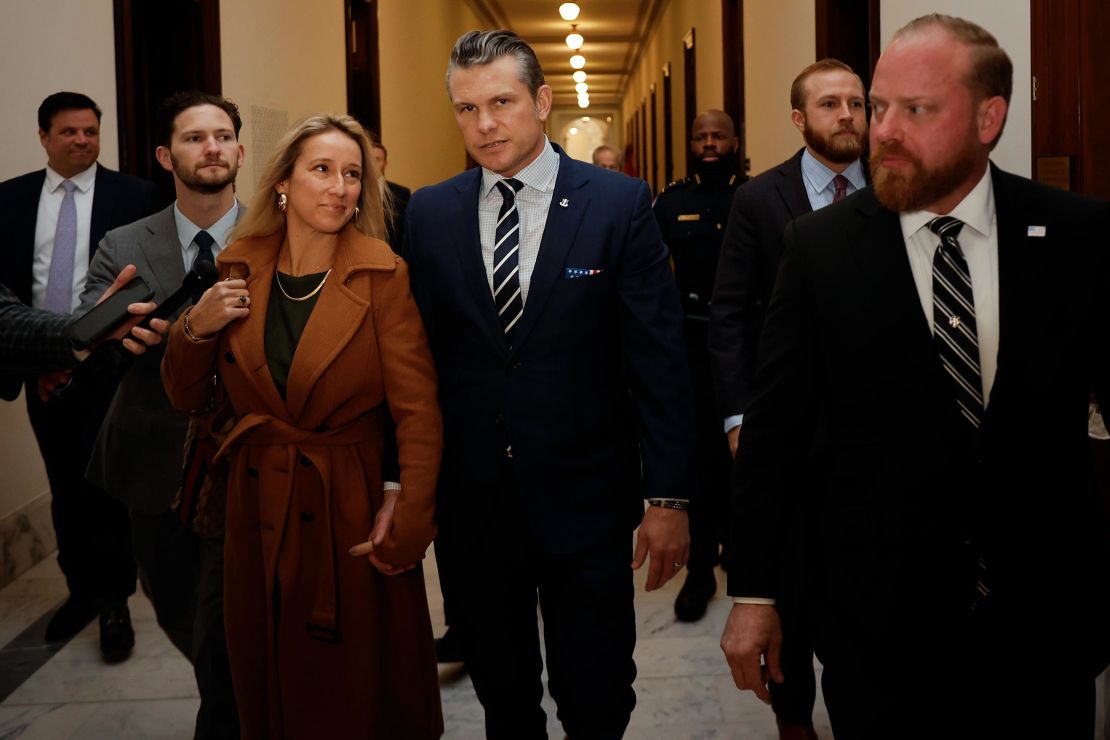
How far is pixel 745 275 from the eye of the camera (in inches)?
126

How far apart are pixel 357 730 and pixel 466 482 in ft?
1.86

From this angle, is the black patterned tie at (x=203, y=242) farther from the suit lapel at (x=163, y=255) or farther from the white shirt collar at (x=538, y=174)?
the white shirt collar at (x=538, y=174)

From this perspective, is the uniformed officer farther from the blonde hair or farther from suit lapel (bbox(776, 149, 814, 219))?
the blonde hair

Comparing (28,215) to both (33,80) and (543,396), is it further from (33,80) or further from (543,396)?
(543,396)

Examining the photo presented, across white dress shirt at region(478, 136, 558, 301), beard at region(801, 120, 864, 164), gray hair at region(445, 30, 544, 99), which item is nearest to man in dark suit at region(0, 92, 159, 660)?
white dress shirt at region(478, 136, 558, 301)

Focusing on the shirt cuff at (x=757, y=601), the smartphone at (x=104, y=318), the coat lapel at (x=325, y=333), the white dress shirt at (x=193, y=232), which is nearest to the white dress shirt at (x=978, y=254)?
the shirt cuff at (x=757, y=601)

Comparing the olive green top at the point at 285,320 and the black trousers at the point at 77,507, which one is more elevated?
the olive green top at the point at 285,320

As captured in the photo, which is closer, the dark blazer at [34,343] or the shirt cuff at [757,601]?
the shirt cuff at [757,601]

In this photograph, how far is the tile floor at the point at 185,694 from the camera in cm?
328

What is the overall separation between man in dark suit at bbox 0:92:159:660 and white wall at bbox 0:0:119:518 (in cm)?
37

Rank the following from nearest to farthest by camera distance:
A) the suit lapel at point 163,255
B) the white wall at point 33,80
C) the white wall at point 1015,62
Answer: the suit lapel at point 163,255, the white wall at point 1015,62, the white wall at point 33,80

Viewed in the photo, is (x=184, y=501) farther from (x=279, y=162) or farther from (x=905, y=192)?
(x=905, y=192)

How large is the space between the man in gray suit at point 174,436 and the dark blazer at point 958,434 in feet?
5.35

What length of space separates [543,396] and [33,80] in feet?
10.9
